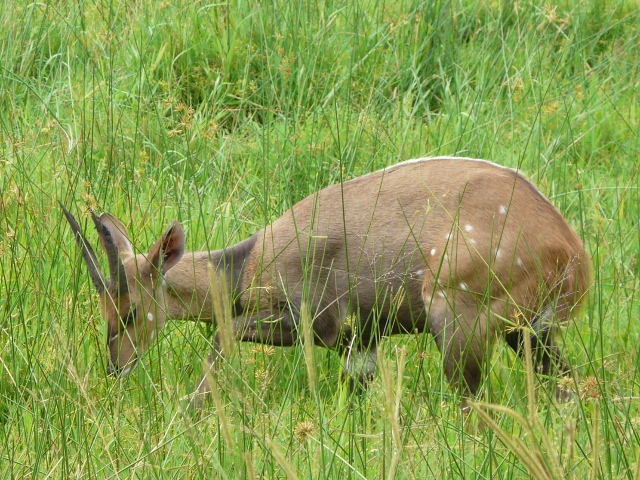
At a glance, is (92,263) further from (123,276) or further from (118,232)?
(118,232)

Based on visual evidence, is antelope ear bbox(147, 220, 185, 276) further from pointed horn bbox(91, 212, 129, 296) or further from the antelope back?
the antelope back

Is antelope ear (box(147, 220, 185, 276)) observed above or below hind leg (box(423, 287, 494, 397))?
above

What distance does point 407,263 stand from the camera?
4598mm

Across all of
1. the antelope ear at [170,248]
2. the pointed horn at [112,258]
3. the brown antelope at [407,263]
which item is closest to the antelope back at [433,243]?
the brown antelope at [407,263]

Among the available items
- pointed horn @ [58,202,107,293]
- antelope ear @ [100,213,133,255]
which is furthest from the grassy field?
pointed horn @ [58,202,107,293]

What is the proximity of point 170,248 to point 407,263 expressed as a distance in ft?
3.18

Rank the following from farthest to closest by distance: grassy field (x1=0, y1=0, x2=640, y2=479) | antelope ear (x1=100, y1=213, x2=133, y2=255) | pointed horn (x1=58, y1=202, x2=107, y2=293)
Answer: grassy field (x1=0, y1=0, x2=640, y2=479) → antelope ear (x1=100, y1=213, x2=133, y2=255) → pointed horn (x1=58, y1=202, x2=107, y2=293)

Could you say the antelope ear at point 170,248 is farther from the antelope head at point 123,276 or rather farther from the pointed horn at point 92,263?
the pointed horn at point 92,263

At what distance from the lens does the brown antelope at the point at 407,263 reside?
432 centimetres

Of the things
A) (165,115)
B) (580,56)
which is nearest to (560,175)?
→ (580,56)

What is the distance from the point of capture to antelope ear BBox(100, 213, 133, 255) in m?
4.68

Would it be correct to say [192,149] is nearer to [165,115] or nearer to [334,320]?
[165,115]

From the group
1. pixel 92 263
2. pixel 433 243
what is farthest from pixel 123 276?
pixel 433 243

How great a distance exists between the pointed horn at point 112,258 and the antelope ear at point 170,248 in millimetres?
129
